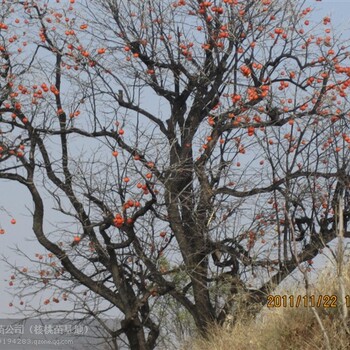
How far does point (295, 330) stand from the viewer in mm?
7938

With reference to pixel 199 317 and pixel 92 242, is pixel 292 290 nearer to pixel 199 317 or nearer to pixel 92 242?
pixel 199 317

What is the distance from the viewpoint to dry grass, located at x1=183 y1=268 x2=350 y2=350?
7625 millimetres

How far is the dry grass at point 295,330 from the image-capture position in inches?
300

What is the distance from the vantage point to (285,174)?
11.6 meters

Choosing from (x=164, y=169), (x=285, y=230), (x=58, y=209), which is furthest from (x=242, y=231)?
(x=58, y=209)
